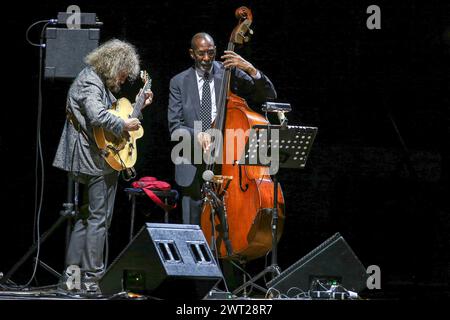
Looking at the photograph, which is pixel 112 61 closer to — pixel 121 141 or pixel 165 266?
pixel 121 141

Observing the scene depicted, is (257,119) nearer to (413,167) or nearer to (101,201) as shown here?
(101,201)

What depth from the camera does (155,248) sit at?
483 centimetres

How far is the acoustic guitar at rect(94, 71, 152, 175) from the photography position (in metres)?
5.95

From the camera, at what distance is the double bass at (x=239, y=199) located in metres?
5.95

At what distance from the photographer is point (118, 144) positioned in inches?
237


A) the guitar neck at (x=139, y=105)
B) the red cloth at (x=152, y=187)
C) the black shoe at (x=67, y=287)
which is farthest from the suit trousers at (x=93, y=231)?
the guitar neck at (x=139, y=105)

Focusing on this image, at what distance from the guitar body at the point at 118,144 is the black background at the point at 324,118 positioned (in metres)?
0.89

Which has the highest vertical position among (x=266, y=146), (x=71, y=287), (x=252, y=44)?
(x=252, y=44)

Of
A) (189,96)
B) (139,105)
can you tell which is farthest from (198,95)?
(139,105)

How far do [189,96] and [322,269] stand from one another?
63.2 inches

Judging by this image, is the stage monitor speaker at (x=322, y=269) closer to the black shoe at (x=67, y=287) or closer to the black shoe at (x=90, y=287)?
the black shoe at (x=90, y=287)

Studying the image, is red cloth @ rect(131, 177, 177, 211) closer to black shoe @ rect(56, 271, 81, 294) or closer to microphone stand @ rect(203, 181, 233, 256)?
microphone stand @ rect(203, 181, 233, 256)
